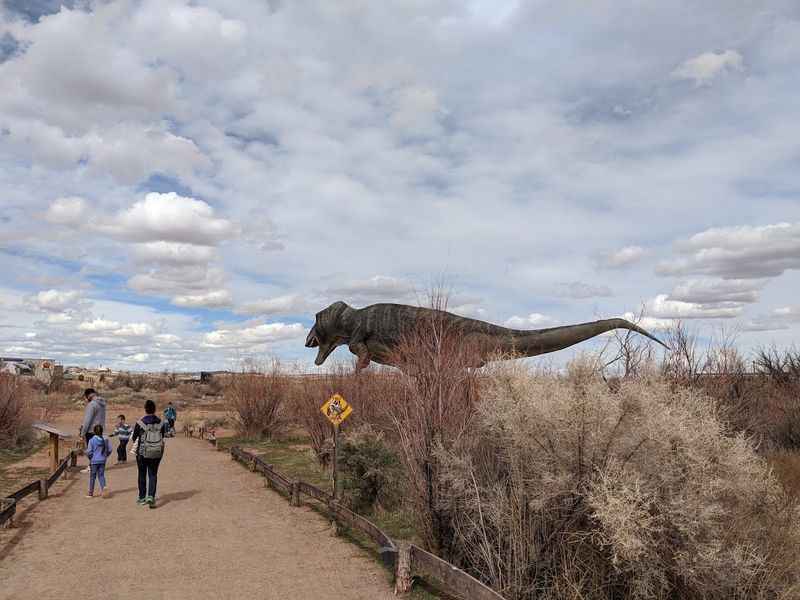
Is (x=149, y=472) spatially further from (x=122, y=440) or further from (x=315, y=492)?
(x=122, y=440)

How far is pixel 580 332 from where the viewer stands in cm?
1338

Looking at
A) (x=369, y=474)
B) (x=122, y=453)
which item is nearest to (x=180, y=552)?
(x=369, y=474)

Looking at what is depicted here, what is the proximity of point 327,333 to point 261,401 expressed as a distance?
7.04 meters

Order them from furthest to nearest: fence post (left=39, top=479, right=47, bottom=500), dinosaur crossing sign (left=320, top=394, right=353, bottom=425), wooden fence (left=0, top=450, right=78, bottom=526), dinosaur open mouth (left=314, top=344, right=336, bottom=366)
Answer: dinosaur open mouth (left=314, top=344, right=336, bottom=366) < fence post (left=39, top=479, right=47, bottom=500) < dinosaur crossing sign (left=320, top=394, right=353, bottom=425) < wooden fence (left=0, top=450, right=78, bottom=526)

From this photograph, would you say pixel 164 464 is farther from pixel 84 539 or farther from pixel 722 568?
pixel 722 568

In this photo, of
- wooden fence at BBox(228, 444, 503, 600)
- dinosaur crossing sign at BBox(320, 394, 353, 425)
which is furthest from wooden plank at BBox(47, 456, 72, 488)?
dinosaur crossing sign at BBox(320, 394, 353, 425)

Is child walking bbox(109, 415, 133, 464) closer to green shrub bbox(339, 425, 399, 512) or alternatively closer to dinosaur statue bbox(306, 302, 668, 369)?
dinosaur statue bbox(306, 302, 668, 369)

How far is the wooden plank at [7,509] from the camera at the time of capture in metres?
7.75

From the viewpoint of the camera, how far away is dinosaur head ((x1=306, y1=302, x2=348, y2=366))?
15409 mm

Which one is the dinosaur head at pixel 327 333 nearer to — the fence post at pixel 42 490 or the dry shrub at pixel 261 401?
the dry shrub at pixel 261 401

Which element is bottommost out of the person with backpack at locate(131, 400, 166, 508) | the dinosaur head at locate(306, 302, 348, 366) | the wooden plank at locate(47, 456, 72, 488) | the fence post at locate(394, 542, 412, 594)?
the fence post at locate(394, 542, 412, 594)

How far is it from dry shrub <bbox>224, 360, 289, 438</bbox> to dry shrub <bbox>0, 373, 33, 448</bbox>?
20.5ft

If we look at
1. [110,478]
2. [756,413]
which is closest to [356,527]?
[110,478]

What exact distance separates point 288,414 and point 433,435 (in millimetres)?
15446
